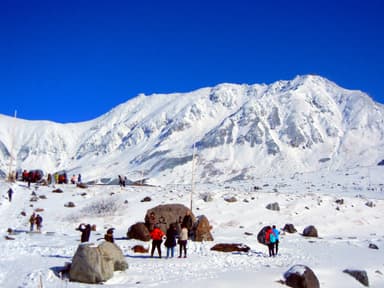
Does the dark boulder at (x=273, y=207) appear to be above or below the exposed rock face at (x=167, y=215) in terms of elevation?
above

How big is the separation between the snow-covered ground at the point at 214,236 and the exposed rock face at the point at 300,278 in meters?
0.46

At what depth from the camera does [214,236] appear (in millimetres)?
29516

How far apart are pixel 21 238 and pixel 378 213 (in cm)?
2888

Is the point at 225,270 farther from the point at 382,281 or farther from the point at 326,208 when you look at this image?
the point at 326,208

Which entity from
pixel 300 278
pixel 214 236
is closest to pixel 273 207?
pixel 214 236

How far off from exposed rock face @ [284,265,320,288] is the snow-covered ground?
0.46 metres

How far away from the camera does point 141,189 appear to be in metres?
46.5

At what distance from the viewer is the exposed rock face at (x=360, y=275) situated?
60.6 feet

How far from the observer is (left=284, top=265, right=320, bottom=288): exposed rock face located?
16094 millimetres

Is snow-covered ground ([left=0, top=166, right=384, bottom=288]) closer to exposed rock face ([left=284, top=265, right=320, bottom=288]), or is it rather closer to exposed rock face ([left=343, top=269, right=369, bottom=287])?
exposed rock face ([left=343, top=269, right=369, bottom=287])

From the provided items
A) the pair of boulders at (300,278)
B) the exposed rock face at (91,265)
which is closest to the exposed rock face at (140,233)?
the exposed rock face at (91,265)

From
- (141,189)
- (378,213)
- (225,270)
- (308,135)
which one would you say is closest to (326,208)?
(378,213)

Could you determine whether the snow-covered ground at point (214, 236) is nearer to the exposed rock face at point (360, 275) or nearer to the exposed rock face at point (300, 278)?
the exposed rock face at point (360, 275)

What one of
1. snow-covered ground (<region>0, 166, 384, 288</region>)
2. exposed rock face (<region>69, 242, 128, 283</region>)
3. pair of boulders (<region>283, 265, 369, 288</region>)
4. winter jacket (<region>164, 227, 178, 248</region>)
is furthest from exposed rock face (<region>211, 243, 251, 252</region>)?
exposed rock face (<region>69, 242, 128, 283</region>)
